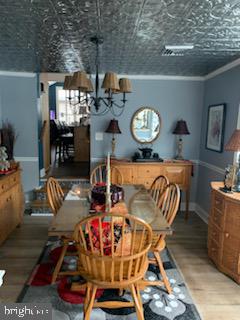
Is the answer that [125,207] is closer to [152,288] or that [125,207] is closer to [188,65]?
[152,288]

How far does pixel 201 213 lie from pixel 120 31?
10.7 ft

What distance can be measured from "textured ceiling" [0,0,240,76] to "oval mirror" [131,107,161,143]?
98 cm

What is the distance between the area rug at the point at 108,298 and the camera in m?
2.00

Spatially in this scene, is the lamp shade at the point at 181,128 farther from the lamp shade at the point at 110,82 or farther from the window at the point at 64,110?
the window at the point at 64,110

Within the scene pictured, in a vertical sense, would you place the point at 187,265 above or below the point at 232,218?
below

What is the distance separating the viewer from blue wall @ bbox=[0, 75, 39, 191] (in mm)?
4184

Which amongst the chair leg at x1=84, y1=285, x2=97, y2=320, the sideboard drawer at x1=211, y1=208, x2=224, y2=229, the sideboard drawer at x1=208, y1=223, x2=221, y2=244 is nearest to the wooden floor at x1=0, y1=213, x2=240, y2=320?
the sideboard drawer at x1=208, y1=223, x2=221, y2=244

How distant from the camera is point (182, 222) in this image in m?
3.96

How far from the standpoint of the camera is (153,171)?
157 inches

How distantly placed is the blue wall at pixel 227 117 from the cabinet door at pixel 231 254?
1.24 m

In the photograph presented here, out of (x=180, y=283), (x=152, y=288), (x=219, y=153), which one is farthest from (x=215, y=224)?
(x=219, y=153)

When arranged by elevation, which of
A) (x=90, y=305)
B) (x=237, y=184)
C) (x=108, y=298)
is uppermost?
(x=237, y=184)

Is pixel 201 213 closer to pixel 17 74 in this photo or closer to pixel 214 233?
pixel 214 233

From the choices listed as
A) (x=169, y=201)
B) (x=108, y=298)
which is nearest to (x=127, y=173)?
(x=169, y=201)
